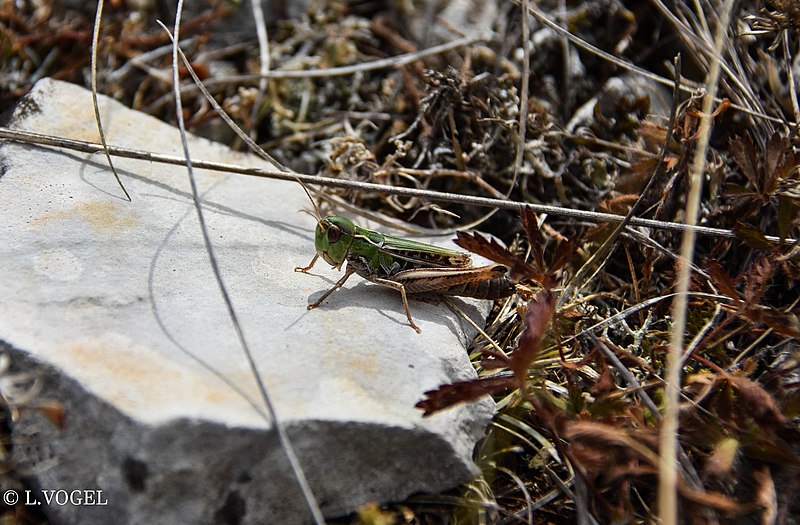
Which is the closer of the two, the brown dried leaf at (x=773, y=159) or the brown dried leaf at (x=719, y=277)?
the brown dried leaf at (x=719, y=277)

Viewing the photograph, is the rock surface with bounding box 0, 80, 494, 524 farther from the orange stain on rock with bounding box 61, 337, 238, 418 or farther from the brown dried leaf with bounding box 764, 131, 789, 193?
the brown dried leaf with bounding box 764, 131, 789, 193

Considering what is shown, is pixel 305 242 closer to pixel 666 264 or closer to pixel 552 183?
pixel 552 183

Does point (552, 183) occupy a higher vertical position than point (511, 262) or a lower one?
lower

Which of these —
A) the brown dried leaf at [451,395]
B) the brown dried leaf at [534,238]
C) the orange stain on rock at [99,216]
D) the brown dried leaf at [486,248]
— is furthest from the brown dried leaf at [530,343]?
the orange stain on rock at [99,216]

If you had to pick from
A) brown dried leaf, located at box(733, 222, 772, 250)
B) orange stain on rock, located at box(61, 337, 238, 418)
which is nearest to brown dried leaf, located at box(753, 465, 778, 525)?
brown dried leaf, located at box(733, 222, 772, 250)

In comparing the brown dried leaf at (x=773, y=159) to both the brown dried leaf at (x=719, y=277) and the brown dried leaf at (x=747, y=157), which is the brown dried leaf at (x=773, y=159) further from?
the brown dried leaf at (x=719, y=277)

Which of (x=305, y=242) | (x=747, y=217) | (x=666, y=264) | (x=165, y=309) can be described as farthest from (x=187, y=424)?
(x=747, y=217)

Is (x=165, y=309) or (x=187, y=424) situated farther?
(x=165, y=309)

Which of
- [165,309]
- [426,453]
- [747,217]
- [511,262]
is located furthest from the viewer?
[747,217]

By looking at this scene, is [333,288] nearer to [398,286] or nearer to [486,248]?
[398,286]
